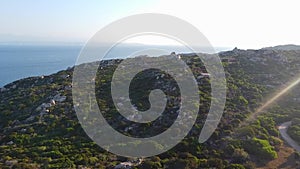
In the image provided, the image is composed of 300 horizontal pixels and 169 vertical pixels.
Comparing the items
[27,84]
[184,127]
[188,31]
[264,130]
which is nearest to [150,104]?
[184,127]

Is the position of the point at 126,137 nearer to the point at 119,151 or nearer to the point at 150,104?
the point at 119,151

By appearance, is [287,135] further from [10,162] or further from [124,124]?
[10,162]

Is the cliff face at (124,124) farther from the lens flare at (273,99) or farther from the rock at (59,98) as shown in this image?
the lens flare at (273,99)

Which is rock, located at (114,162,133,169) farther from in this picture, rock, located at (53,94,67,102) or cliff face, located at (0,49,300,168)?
rock, located at (53,94,67,102)

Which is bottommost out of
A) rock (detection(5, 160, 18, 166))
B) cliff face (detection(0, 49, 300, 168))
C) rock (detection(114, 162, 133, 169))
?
rock (detection(5, 160, 18, 166))

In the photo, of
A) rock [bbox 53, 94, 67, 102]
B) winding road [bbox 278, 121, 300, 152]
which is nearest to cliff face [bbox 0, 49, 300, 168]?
rock [bbox 53, 94, 67, 102]

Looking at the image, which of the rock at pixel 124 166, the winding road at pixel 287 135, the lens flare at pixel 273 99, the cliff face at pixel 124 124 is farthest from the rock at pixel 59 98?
the winding road at pixel 287 135
